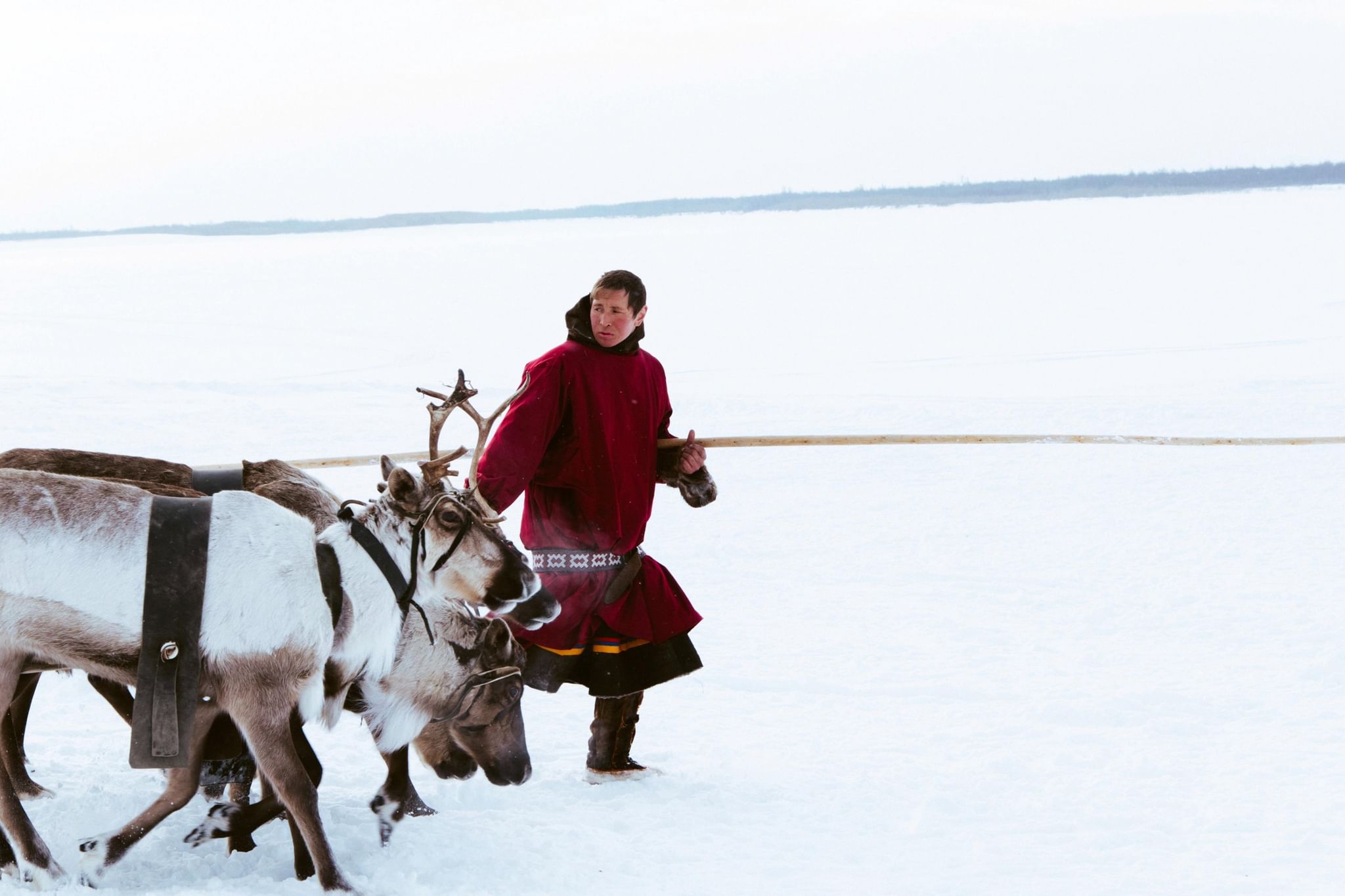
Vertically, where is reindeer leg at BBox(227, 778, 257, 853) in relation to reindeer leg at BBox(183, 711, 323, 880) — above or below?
below

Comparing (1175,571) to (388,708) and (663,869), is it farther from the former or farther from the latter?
(388,708)

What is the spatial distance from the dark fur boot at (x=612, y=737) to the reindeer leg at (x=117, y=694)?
4.34 feet

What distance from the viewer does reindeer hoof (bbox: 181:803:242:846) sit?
321 centimetres

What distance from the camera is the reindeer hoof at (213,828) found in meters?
3.21

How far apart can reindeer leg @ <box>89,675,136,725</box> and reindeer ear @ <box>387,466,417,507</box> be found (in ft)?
3.27

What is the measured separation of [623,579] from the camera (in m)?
3.88

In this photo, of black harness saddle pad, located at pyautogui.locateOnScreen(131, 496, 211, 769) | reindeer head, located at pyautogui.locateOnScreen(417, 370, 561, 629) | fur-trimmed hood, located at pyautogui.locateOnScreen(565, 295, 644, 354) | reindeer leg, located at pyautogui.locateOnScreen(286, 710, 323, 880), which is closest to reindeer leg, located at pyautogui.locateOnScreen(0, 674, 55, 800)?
black harness saddle pad, located at pyautogui.locateOnScreen(131, 496, 211, 769)

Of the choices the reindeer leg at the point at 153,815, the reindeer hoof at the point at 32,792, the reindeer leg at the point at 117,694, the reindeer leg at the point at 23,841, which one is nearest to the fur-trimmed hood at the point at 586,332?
the reindeer leg at the point at 153,815

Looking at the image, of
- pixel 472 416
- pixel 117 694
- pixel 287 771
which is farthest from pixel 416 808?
pixel 472 416

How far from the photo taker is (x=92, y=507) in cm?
288

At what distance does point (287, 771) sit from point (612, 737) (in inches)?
47.7

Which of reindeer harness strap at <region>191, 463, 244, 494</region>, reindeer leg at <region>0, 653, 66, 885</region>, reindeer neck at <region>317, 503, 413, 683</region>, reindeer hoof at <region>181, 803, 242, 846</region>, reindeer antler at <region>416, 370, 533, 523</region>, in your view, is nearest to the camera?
reindeer leg at <region>0, 653, 66, 885</region>

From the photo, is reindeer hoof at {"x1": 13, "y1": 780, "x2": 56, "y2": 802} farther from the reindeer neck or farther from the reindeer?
the reindeer neck

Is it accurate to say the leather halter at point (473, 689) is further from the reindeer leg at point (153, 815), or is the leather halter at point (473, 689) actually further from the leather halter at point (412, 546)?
the reindeer leg at point (153, 815)
